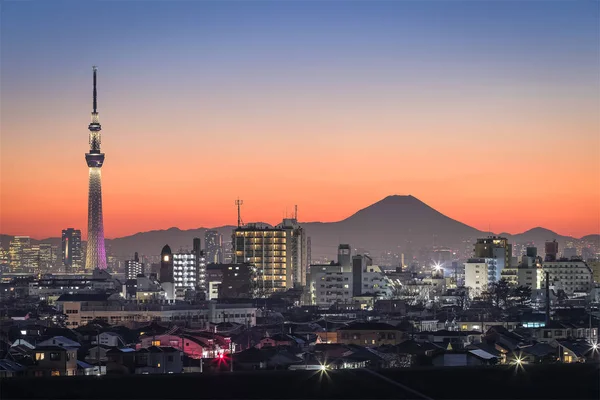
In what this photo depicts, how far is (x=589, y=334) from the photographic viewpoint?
2174 inches

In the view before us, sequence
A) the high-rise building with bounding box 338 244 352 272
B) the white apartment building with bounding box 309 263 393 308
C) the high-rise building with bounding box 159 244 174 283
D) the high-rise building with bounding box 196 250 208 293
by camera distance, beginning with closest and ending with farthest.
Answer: the white apartment building with bounding box 309 263 393 308 < the high-rise building with bounding box 338 244 352 272 < the high-rise building with bounding box 159 244 174 283 < the high-rise building with bounding box 196 250 208 293

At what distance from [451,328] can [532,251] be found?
65.6 meters

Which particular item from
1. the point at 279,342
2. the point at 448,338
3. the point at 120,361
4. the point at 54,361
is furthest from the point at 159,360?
the point at 448,338

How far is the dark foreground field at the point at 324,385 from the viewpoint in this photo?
1947 cm

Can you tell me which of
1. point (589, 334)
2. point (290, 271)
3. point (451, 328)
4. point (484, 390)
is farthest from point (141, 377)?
point (290, 271)

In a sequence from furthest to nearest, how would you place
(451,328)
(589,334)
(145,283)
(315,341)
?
(145,283) → (451,328) → (589,334) → (315,341)

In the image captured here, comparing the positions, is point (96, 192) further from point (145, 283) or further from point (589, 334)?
point (589, 334)

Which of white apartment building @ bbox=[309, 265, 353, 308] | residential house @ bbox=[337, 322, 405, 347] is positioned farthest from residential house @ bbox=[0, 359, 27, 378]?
white apartment building @ bbox=[309, 265, 353, 308]

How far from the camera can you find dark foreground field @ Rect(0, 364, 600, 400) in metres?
19.5

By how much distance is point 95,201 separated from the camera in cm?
16388

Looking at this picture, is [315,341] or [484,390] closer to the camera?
[484,390]

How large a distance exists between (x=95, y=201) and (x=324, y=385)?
479 ft

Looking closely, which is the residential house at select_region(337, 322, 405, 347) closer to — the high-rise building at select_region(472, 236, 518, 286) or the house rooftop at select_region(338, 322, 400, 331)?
the house rooftop at select_region(338, 322, 400, 331)

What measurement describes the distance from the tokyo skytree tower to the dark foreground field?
5645 inches
